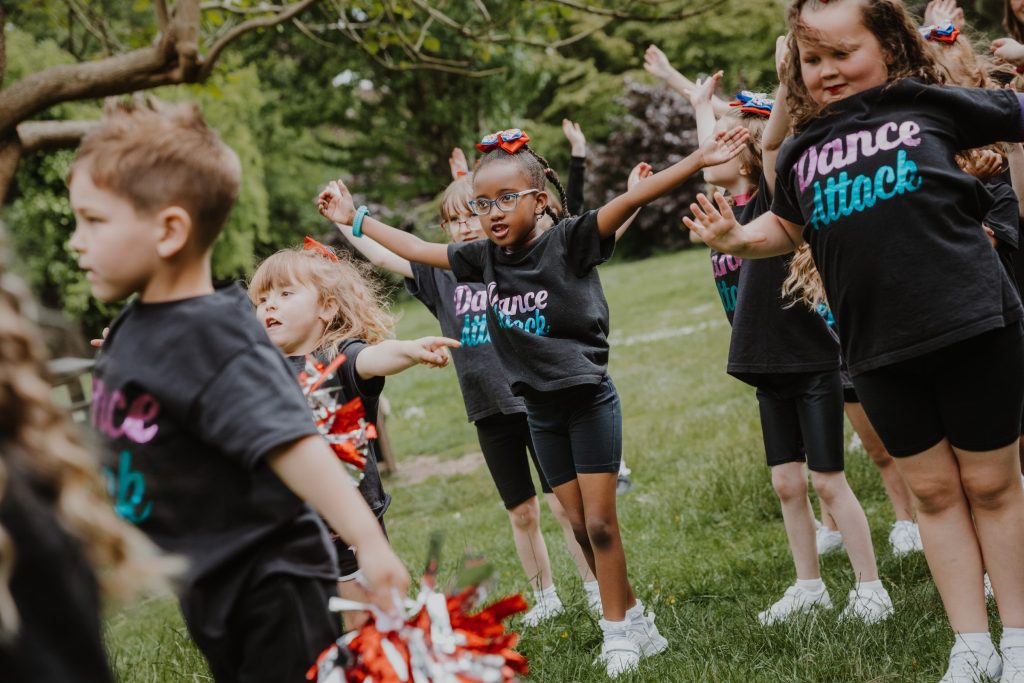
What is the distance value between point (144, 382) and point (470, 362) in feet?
7.86

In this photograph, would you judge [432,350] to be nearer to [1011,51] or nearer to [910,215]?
[910,215]

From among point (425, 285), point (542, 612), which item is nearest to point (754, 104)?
point (425, 285)

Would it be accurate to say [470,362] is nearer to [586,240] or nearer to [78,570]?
[586,240]

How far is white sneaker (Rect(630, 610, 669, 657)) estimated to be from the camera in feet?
11.3

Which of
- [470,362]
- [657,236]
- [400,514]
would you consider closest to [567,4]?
[470,362]

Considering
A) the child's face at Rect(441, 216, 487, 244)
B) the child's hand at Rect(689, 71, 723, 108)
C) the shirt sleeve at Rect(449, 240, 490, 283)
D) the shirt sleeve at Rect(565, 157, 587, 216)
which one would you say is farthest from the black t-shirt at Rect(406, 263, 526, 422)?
the child's hand at Rect(689, 71, 723, 108)

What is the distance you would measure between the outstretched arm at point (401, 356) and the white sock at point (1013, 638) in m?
1.69

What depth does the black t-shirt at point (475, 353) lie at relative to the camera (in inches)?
163

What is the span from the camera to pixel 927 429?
105 inches

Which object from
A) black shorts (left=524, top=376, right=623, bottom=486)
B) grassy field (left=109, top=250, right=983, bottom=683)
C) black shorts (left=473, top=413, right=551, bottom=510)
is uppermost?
black shorts (left=524, top=376, right=623, bottom=486)

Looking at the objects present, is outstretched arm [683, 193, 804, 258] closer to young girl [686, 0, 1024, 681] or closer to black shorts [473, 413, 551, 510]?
young girl [686, 0, 1024, 681]

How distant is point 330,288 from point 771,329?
1.64m

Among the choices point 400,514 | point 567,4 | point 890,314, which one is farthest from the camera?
point 400,514

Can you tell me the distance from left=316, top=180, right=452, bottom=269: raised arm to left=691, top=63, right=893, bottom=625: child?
1094 millimetres
